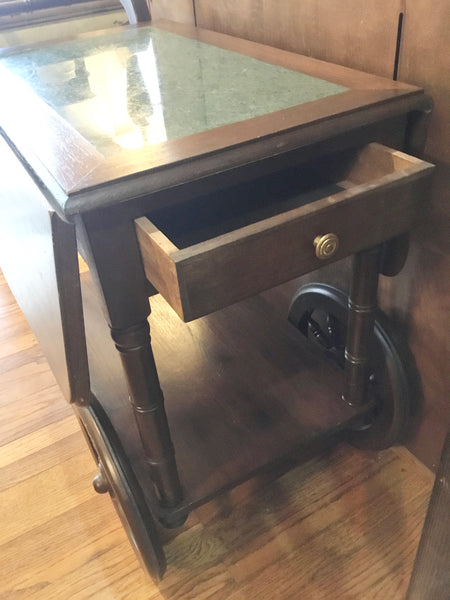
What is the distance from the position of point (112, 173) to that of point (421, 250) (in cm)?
56

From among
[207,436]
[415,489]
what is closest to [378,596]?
[415,489]

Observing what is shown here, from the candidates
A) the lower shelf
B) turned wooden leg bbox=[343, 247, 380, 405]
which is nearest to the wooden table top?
turned wooden leg bbox=[343, 247, 380, 405]

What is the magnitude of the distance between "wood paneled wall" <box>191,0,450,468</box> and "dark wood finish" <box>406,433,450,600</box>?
331 millimetres

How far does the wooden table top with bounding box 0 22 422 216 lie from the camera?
26.0 inches

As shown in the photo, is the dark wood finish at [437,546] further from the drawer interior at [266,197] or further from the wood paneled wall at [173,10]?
the wood paneled wall at [173,10]

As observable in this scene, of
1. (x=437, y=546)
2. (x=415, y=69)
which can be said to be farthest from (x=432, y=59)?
(x=437, y=546)

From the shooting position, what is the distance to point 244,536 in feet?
3.61

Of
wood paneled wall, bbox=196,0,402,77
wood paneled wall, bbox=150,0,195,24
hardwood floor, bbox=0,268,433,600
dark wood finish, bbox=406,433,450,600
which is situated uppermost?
wood paneled wall, bbox=196,0,402,77

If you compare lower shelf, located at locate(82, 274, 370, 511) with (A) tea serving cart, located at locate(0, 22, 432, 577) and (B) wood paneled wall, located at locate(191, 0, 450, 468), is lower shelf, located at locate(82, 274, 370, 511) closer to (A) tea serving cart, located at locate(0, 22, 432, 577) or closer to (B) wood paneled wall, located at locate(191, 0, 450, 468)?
(A) tea serving cart, located at locate(0, 22, 432, 577)

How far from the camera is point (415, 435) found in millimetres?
1164

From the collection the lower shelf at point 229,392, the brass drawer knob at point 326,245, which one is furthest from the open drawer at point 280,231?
A: the lower shelf at point 229,392

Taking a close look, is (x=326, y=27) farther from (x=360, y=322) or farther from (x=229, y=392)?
(x=229, y=392)

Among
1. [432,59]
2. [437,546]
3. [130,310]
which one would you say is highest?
[432,59]

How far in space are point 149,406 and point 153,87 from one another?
1.70 ft
